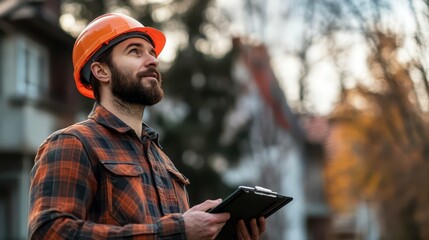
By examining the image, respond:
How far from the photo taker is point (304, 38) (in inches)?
866

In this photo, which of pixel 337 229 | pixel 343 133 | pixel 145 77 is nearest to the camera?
pixel 145 77

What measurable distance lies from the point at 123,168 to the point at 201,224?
1.30ft

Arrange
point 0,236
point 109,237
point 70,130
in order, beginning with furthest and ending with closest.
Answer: point 0,236
point 70,130
point 109,237

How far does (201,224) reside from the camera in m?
3.58

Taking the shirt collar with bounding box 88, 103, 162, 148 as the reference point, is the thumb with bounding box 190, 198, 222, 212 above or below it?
below

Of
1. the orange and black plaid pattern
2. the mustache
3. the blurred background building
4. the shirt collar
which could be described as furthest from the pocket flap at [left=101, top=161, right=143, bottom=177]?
the blurred background building

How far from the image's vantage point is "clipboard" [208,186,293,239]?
3635 millimetres

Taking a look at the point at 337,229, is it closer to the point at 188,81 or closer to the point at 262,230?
the point at 188,81

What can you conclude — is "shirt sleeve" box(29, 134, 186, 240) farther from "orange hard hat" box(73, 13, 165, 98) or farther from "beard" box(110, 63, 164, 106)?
"orange hard hat" box(73, 13, 165, 98)

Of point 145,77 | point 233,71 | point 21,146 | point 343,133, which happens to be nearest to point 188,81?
point 233,71

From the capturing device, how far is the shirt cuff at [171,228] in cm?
354

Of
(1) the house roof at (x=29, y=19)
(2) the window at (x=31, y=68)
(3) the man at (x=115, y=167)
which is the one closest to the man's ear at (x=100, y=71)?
(3) the man at (x=115, y=167)

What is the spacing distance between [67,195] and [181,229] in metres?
0.44

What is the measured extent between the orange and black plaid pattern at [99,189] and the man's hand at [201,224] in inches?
1.2
